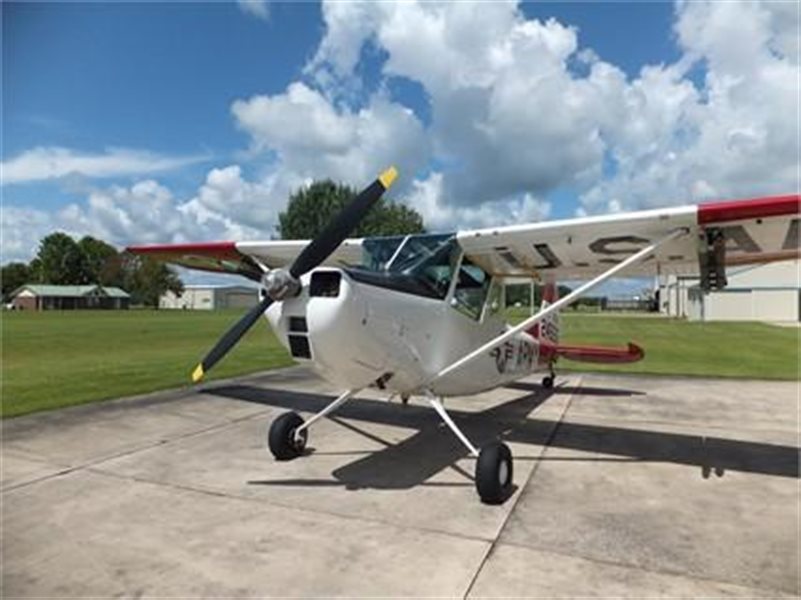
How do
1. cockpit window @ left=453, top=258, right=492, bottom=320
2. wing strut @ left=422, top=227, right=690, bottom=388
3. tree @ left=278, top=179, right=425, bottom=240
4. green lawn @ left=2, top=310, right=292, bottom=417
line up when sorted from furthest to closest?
tree @ left=278, top=179, right=425, bottom=240 < green lawn @ left=2, top=310, right=292, bottom=417 < cockpit window @ left=453, top=258, right=492, bottom=320 < wing strut @ left=422, top=227, right=690, bottom=388

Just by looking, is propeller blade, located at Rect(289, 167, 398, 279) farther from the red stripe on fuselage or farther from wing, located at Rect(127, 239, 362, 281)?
the red stripe on fuselage

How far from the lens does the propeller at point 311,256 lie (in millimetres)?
5680

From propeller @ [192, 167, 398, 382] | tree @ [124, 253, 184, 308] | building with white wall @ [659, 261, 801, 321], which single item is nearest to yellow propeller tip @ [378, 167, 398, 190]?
propeller @ [192, 167, 398, 382]

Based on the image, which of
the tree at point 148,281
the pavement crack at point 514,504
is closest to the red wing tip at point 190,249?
the pavement crack at point 514,504

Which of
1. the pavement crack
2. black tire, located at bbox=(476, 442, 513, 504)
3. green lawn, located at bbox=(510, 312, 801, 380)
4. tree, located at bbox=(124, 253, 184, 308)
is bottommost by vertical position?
the pavement crack

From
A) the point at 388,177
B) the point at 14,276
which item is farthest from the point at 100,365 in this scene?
the point at 14,276

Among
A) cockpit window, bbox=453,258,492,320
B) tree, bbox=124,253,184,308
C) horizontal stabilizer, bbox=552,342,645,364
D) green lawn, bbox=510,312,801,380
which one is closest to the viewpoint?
cockpit window, bbox=453,258,492,320

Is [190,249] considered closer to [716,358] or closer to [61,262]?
[716,358]

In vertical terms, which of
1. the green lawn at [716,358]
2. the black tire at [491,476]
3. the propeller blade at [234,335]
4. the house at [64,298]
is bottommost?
the black tire at [491,476]

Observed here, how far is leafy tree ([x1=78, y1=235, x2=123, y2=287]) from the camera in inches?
4697

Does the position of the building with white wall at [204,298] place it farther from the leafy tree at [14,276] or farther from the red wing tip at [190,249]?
the red wing tip at [190,249]

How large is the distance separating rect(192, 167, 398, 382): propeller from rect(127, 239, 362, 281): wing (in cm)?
212

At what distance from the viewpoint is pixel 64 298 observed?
107375mm

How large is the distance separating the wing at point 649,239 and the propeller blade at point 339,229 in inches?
62.9
